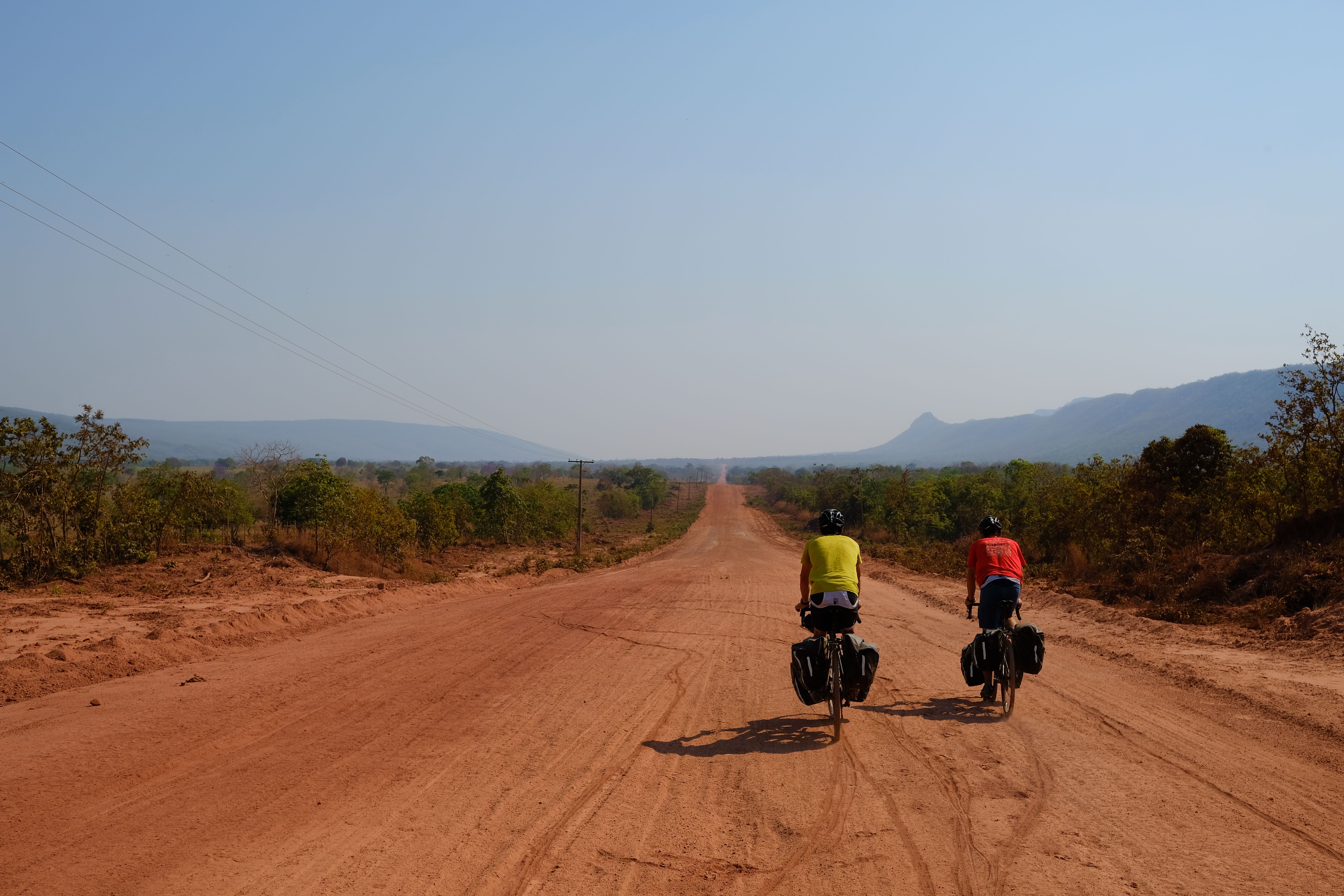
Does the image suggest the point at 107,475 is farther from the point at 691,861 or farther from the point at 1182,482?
the point at 1182,482

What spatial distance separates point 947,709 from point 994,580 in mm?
1466

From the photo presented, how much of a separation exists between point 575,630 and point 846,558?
24.8 ft

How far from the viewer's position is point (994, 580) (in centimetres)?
878

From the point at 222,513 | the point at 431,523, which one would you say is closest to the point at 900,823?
the point at 222,513

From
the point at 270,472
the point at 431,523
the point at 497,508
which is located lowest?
the point at 431,523

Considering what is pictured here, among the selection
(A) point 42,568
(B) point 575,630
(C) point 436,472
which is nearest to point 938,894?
(B) point 575,630

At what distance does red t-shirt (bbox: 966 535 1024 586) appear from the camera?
346 inches

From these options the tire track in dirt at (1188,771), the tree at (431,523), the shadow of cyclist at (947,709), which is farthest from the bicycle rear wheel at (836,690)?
the tree at (431,523)

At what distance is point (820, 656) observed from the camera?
7.71 m

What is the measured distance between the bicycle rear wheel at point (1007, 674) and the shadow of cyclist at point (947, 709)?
0.43ft

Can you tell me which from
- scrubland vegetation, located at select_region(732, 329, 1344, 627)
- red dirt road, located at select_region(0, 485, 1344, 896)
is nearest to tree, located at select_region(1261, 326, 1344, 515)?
scrubland vegetation, located at select_region(732, 329, 1344, 627)

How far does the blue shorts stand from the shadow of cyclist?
86 centimetres

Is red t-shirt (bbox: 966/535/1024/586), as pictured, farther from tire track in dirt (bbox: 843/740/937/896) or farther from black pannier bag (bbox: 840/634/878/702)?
tire track in dirt (bbox: 843/740/937/896)

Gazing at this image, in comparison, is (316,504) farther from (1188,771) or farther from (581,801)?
(1188,771)
